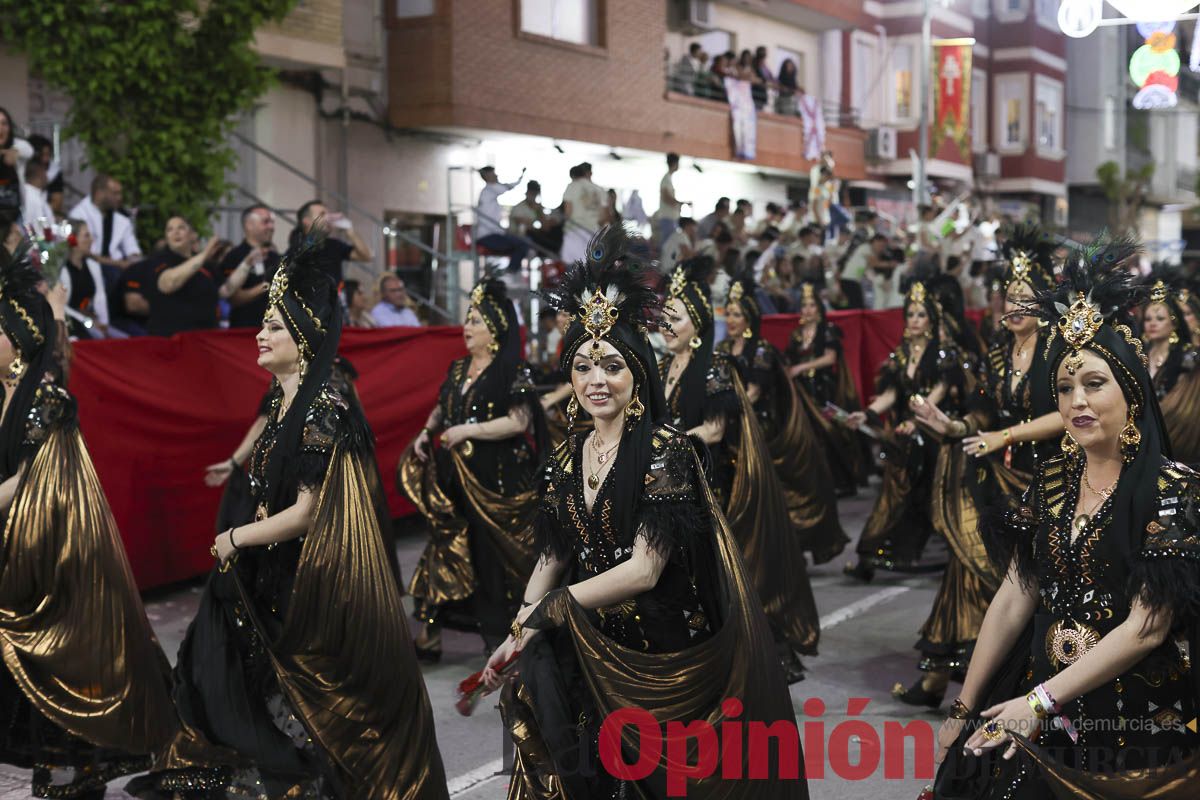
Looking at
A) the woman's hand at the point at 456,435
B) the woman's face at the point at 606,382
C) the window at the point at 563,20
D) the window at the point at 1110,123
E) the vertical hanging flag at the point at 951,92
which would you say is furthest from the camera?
the window at the point at 1110,123

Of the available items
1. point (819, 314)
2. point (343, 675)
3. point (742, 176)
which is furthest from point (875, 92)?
point (343, 675)

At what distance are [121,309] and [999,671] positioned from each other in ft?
26.4

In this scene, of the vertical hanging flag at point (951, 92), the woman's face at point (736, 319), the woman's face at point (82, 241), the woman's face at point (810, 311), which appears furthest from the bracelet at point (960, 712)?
the vertical hanging flag at point (951, 92)

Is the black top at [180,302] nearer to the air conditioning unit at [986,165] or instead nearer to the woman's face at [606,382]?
the woman's face at [606,382]

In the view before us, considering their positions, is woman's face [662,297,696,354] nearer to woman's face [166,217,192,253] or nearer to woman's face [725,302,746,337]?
woman's face [725,302,746,337]

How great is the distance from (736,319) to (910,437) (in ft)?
4.42

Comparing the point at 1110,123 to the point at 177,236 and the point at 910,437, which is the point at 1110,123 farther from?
the point at 177,236

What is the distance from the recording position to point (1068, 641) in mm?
3715

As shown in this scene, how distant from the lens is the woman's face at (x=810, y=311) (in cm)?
1205

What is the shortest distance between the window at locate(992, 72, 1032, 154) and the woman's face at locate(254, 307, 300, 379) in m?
34.2

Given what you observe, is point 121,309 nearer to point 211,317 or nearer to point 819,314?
point 211,317

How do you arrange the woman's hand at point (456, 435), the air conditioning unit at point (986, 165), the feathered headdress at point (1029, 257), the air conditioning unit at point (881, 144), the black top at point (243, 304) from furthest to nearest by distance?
the air conditioning unit at point (986, 165)
the air conditioning unit at point (881, 144)
the black top at point (243, 304)
the woman's hand at point (456, 435)
the feathered headdress at point (1029, 257)

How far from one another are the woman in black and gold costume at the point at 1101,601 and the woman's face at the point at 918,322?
509 cm

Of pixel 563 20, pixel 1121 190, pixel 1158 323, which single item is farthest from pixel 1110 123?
pixel 1158 323
